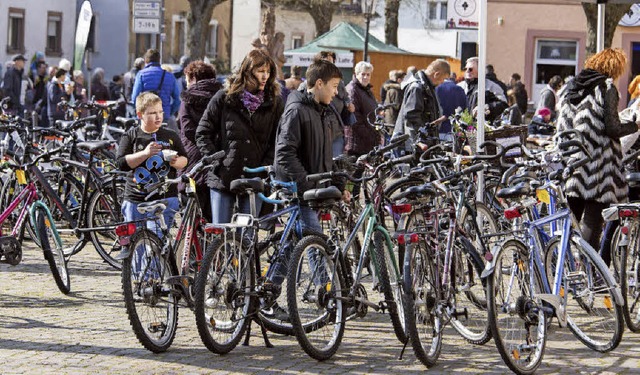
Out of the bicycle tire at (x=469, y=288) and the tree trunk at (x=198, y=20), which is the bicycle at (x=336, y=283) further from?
the tree trunk at (x=198, y=20)

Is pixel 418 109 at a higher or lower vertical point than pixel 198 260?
higher

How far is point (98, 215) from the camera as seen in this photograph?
1334cm

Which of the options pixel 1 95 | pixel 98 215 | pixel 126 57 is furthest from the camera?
pixel 126 57

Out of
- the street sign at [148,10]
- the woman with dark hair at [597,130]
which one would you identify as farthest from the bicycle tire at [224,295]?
the street sign at [148,10]

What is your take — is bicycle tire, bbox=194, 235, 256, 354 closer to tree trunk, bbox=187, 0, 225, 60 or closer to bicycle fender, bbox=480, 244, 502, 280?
bicycle fender, bbox=480, 244, 502, 280

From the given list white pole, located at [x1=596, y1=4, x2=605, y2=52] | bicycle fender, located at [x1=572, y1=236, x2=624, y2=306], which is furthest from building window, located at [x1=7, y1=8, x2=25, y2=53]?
bicycle fender, located at [x1=572, y1=236, x2=624, y2=306]

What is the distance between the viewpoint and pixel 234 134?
10195mm

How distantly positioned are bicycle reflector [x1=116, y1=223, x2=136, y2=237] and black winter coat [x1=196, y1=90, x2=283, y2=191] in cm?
127

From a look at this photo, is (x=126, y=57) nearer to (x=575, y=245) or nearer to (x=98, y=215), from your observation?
(x=98, y=215)

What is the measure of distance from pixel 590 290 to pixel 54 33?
147 ft

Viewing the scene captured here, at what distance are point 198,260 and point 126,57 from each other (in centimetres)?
4793

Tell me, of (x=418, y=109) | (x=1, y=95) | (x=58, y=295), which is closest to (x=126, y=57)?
(x=1, y=95)

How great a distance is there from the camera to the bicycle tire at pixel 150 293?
875 centimetres

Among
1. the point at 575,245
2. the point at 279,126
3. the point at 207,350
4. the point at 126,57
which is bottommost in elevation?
the point at 207,350
